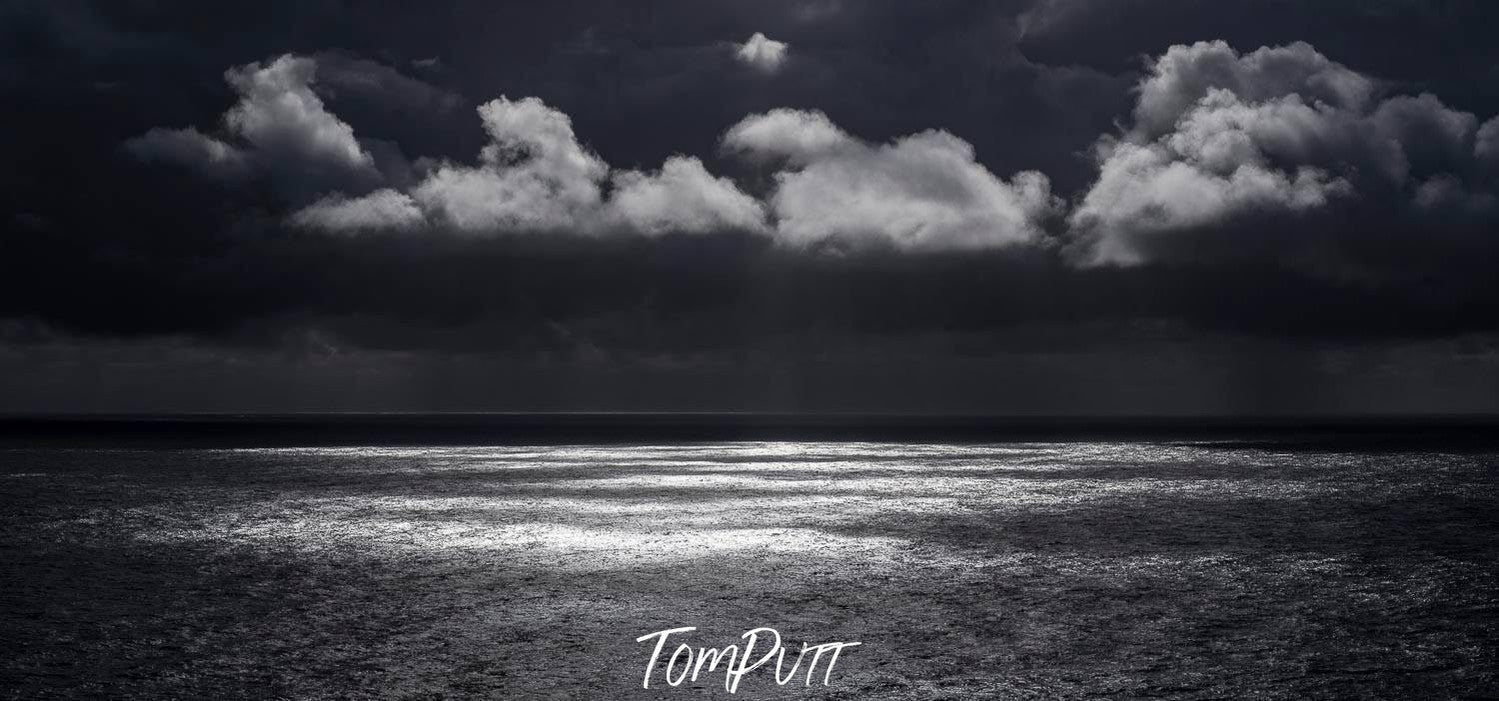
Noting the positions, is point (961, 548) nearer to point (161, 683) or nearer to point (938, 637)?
→ point (938, 637)

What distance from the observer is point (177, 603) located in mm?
A: 21453

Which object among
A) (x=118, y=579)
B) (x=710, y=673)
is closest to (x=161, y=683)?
(x=710, y=673)

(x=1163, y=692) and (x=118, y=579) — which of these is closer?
(x=1163, y=692)

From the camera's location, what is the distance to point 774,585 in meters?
23.2

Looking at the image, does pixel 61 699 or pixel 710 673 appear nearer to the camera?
pixel 61 699

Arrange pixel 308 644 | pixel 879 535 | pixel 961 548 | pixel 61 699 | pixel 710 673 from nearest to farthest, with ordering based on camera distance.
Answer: pixel 61 699 → pixel 710 673 → pixel 308 644 → pixel 961 548 → pixel 879 535

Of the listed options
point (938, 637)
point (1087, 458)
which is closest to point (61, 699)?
point (938, 637)

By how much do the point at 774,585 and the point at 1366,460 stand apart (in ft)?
243

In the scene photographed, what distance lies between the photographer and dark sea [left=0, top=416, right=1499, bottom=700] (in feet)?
51.4

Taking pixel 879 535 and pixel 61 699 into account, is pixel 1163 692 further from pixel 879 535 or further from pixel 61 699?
pixel 879 535

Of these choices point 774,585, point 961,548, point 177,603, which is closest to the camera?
point 177,603

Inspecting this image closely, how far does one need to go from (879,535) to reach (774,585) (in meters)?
9.87

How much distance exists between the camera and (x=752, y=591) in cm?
2239

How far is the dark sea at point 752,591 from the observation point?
1566 centimetres
